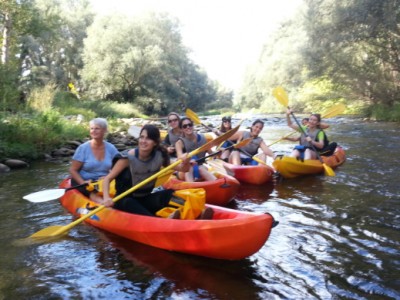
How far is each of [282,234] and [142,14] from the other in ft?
77.3

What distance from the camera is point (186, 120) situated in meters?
5.15

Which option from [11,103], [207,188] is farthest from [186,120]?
[11,103]

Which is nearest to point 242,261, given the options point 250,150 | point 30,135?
point 250,150

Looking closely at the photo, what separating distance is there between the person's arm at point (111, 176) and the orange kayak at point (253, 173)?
102 inches

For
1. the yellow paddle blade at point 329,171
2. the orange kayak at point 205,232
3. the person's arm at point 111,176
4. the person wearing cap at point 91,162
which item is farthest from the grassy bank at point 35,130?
the yellow paddle blade at point 329,171

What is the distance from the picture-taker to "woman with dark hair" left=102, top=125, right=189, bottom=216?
3357 millimetres

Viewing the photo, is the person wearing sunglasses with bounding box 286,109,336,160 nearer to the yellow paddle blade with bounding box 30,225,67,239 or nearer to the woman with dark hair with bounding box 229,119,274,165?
the woman with dark hair with bounding box 229,119,274,165

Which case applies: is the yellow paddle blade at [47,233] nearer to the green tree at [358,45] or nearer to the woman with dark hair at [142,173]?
the woman with dark hair at [142,173]

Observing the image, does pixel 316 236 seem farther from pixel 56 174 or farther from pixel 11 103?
pixel 11 103

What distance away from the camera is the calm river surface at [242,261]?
104 inches

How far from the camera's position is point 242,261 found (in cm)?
307

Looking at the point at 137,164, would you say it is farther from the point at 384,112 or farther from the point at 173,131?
the point at 384,112

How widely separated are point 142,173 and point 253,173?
8.95 feet

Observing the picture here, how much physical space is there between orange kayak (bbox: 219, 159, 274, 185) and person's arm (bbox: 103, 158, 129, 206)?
102 inches
